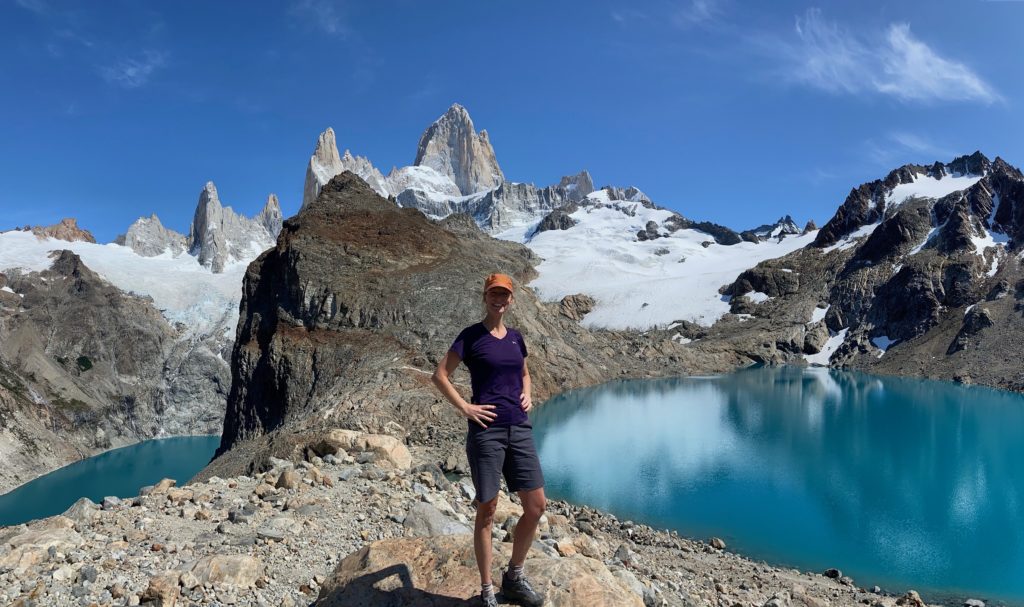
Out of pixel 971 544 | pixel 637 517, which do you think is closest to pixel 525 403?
pixel 637 517

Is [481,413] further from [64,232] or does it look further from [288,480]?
[64,232]

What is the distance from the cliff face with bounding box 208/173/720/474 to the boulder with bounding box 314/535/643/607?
2295 centimetres

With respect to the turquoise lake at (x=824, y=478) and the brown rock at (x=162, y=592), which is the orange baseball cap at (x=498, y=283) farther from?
the turquoise lake at (x=824, y=478)

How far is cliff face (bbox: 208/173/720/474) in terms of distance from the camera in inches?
1420

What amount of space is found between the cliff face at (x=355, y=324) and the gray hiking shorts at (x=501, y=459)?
80.3 ft

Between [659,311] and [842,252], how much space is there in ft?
121

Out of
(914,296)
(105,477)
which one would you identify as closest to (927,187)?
(914,296)

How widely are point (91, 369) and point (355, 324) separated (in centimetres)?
9279

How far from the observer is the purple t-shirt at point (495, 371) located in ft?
19.5

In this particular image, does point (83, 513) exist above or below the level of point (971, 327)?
below

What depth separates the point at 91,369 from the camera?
4439 inches

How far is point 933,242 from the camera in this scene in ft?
354

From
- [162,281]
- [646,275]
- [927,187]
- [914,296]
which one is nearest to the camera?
[914,296]

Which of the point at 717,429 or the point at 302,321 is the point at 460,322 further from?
the point at 717,429
